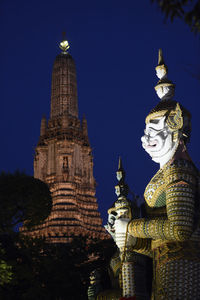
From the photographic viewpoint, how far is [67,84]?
47.2m

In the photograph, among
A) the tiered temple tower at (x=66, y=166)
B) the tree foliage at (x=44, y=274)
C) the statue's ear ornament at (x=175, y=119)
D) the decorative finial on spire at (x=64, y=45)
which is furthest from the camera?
the decorative finial on spire at (x=64, y=45)

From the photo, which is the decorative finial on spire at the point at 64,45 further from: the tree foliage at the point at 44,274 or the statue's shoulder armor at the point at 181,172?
the statue's shoulder armor at the point at 181,172

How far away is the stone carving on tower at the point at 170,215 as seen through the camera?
8047 millimetres

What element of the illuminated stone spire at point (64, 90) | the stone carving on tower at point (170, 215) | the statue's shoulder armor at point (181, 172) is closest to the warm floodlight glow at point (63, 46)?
the illuminated stone spire at point (64, 90)

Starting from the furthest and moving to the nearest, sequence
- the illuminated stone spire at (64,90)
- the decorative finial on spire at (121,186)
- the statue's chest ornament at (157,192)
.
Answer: the illuminated stone spire at (64,90) → the decorative finial on spire at (121,186) → the statue's chest ornament at (157,192)

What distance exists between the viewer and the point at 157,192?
916 cm

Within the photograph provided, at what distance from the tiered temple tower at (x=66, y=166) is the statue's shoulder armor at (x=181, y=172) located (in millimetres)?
29236

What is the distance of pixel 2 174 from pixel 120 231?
6.64m

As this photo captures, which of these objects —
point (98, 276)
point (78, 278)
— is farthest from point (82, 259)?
point (98, 276)

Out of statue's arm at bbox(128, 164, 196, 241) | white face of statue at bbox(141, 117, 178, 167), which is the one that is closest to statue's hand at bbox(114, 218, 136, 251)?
statue's arm at bbox(128, 164, 196, 241)

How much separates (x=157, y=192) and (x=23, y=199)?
6.49 metres

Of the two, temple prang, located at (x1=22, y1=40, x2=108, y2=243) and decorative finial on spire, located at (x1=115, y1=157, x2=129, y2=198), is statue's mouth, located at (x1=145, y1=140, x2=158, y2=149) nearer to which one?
decorative finial on spire, located at (x1=115, y1=157, x2=129, y2=198)

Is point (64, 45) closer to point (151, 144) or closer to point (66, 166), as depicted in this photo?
point (66, 166)

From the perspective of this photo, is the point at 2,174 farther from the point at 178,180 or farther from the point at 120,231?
the point at 178,180
